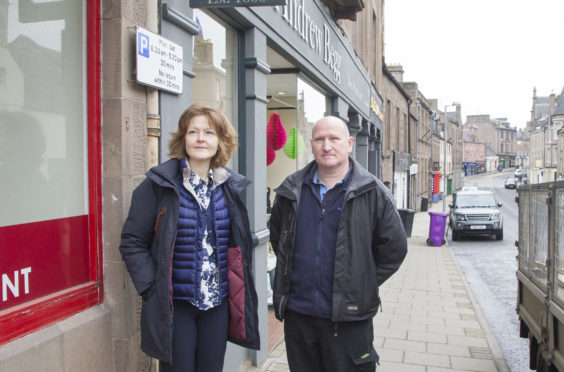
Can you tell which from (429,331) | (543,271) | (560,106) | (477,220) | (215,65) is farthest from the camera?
(560,106)

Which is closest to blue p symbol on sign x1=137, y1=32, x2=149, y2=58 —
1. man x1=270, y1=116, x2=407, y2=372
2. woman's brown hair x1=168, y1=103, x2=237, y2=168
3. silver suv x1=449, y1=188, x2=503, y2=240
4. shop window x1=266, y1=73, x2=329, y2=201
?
woman's brown hair x1=168, y1=103, x2=237, y2=168

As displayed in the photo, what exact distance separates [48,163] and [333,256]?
5.26ft

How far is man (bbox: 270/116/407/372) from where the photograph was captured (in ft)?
8.79

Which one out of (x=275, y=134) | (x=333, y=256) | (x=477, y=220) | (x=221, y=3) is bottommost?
(x=477, y=220)

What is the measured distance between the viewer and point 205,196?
2.67 metres

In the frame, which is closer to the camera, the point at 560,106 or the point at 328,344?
the point at 328,344

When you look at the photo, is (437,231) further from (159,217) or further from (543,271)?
(159,217)

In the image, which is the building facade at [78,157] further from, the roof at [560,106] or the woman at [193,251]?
the roof at [560,106]

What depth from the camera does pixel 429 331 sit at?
6098 millimetres

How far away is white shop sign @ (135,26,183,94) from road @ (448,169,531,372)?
4.59m

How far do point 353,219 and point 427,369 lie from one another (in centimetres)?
285

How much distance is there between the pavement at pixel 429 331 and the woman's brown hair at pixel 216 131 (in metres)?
2.67

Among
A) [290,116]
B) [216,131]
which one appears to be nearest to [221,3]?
[216,131]

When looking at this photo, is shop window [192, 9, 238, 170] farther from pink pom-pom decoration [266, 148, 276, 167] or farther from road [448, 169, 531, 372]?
road [448, 169, 531, 372]
